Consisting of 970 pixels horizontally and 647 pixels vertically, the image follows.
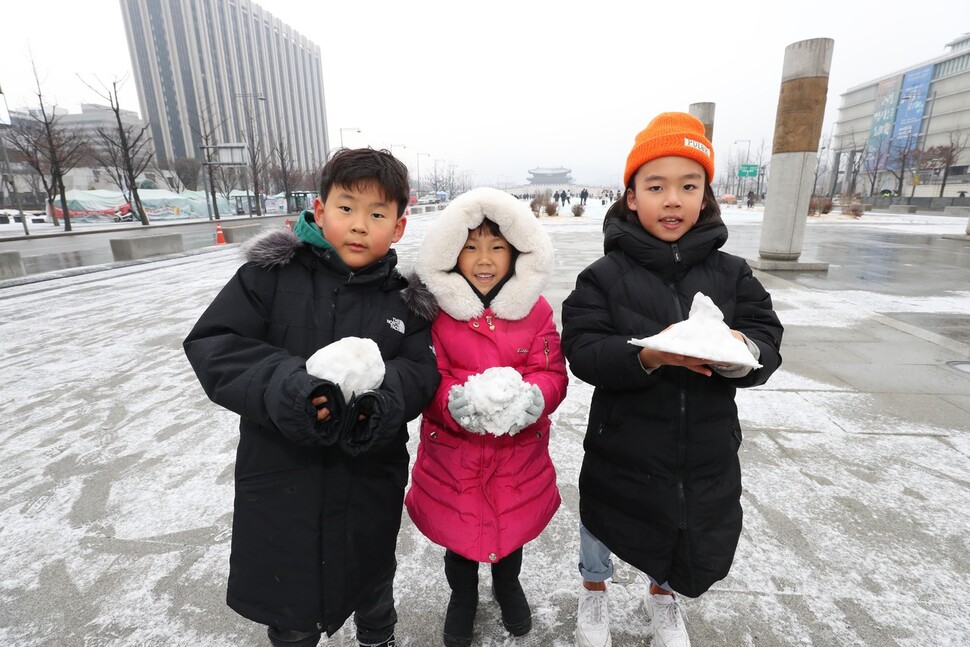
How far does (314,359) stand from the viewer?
122cm

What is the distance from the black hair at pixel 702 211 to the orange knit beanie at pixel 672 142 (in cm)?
4

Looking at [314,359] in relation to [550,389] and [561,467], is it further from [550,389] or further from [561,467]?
[561,467]

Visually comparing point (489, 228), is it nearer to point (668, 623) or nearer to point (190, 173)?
point (668, 623)

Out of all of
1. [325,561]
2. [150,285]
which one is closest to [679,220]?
[325,561]

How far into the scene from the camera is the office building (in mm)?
78812

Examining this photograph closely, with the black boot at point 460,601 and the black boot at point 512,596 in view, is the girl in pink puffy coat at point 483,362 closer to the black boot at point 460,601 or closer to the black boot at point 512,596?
the black boot at point 460,601

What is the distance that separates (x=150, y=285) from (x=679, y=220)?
9.96 meters

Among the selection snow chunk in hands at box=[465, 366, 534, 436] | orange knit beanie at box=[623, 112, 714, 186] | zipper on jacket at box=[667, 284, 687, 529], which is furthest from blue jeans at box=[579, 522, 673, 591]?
orange knit beanie at box=[623, 112, 714, 186]

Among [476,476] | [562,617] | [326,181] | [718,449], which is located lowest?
Result: [562,617]

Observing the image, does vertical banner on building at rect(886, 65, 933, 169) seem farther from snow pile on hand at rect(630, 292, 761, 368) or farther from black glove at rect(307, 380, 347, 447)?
black glove at rect(307, 380, 347, 447)

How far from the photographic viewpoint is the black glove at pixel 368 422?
4.03ft

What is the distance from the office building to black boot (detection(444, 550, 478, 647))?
264 feet

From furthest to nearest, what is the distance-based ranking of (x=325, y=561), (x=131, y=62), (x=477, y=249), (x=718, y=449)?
1. (x=131, y=62)
2. (x=477, y=249)
3. (x=718, y=449)
4. (x=325, y=561)

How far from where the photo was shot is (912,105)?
6022 cm
